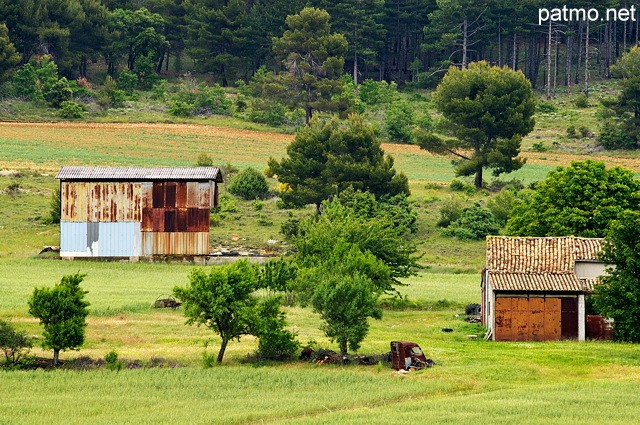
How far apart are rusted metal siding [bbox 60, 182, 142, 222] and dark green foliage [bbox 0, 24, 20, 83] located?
5419 cm

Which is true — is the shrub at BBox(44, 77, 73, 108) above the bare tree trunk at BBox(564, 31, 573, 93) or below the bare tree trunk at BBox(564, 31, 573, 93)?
below

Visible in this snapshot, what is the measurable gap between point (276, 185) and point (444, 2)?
168 ft

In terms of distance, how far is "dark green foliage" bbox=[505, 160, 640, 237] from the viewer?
5853 cm

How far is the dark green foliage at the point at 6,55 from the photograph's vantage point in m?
120

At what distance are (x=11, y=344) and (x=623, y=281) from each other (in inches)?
1059

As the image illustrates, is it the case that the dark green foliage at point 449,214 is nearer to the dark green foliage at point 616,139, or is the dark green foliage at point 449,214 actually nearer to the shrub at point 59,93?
the dark green foliage at point 616,139

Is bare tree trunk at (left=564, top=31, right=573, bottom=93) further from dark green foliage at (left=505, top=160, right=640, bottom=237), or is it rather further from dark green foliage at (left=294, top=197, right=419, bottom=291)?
dark green foliage at (left=294, top=197, right=419, bottom=291)

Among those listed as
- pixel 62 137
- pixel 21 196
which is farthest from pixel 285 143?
pixel 21 196

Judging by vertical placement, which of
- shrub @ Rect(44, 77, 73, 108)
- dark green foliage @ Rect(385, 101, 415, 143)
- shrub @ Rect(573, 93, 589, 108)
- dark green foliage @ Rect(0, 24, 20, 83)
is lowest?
dark green foliage @ Rect(385, 101, 415, 143)

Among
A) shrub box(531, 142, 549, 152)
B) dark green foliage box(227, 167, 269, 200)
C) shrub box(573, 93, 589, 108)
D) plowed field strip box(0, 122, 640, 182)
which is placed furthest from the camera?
shrub box(573, 93, 589, 108)

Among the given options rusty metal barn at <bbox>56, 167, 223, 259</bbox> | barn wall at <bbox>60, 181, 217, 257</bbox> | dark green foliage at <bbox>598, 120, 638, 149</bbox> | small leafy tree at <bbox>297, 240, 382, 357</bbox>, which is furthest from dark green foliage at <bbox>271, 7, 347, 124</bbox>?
small leafy tree at <bbox>297, 240, 382, 357</bbox>

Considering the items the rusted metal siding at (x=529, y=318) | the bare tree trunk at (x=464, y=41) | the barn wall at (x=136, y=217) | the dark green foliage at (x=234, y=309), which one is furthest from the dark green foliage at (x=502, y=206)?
the bare tree trunk at (x=464, y=41)

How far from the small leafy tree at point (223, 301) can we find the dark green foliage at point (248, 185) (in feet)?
174

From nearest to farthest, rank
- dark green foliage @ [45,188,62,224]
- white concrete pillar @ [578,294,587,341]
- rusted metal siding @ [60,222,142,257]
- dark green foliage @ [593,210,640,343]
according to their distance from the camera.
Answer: dark green foliage @ [593,210,640,343], white concrete pillar @ [578,294,587,341], rusted metal siding @ [60,222,142,257], dark green foliage @ [45,188,62,224]
